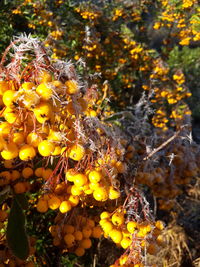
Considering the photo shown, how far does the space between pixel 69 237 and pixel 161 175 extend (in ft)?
4.07

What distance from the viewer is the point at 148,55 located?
5.58 m

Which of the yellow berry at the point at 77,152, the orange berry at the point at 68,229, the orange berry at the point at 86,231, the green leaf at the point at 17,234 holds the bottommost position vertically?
the orange berry at the point at 86,231

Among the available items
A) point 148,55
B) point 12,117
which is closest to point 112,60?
point 148,55

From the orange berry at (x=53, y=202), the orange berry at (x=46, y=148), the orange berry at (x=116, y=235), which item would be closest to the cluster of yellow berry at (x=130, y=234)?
the orange berry at (x=116, y=235)

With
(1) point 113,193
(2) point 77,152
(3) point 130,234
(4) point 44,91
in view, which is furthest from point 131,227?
(4) point 44,91

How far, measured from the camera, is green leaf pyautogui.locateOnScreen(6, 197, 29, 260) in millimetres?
1142

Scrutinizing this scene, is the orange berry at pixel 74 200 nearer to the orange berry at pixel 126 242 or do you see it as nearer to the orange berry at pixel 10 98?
the orange berry at pixel 126 242

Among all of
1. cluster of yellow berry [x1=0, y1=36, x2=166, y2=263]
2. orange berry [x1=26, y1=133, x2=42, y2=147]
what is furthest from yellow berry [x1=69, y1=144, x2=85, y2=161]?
orange berry [x1=26, y1=133, x2=42, y2=147]

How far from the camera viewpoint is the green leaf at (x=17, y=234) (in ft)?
3.75

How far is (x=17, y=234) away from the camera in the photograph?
3.89ft

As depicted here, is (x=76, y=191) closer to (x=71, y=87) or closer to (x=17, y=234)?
(x=17, y=234)

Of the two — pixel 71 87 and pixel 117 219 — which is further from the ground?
pixel 71 87

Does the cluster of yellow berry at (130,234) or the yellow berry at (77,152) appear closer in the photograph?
the yellow berry at (77,152)

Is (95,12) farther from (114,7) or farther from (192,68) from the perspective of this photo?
(192,68)
